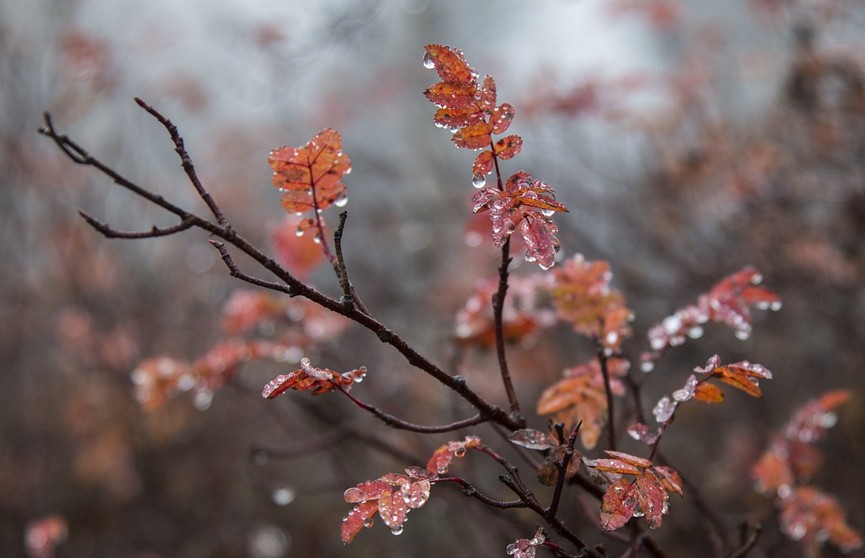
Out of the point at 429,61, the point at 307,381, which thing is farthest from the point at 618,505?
the point at 429,61

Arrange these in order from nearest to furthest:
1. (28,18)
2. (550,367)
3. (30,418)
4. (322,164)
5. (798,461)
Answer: (322,164) → (798,461) → (550,367) → (30,418) → (28,18)

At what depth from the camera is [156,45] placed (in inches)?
202

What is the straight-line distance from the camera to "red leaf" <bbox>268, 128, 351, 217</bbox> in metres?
0.94

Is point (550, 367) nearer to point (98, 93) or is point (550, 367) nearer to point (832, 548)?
point (832, 548)

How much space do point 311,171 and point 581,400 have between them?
22.9 inches

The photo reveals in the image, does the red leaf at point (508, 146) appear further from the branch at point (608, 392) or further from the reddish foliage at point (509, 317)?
the reddish foliage at point (509, 317)

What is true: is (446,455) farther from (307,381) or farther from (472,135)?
(472,135)

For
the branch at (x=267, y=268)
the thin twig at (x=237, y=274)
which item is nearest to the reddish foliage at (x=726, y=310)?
the branch at (x=267, y=268)

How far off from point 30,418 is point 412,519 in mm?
2305

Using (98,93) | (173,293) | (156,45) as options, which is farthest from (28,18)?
(173,293)

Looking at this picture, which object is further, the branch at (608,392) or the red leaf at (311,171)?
the branch at (608,392)

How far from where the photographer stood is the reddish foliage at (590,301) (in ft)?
3.92

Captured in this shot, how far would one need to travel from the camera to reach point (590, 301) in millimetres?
1205

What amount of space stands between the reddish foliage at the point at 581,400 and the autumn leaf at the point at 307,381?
386 mm
